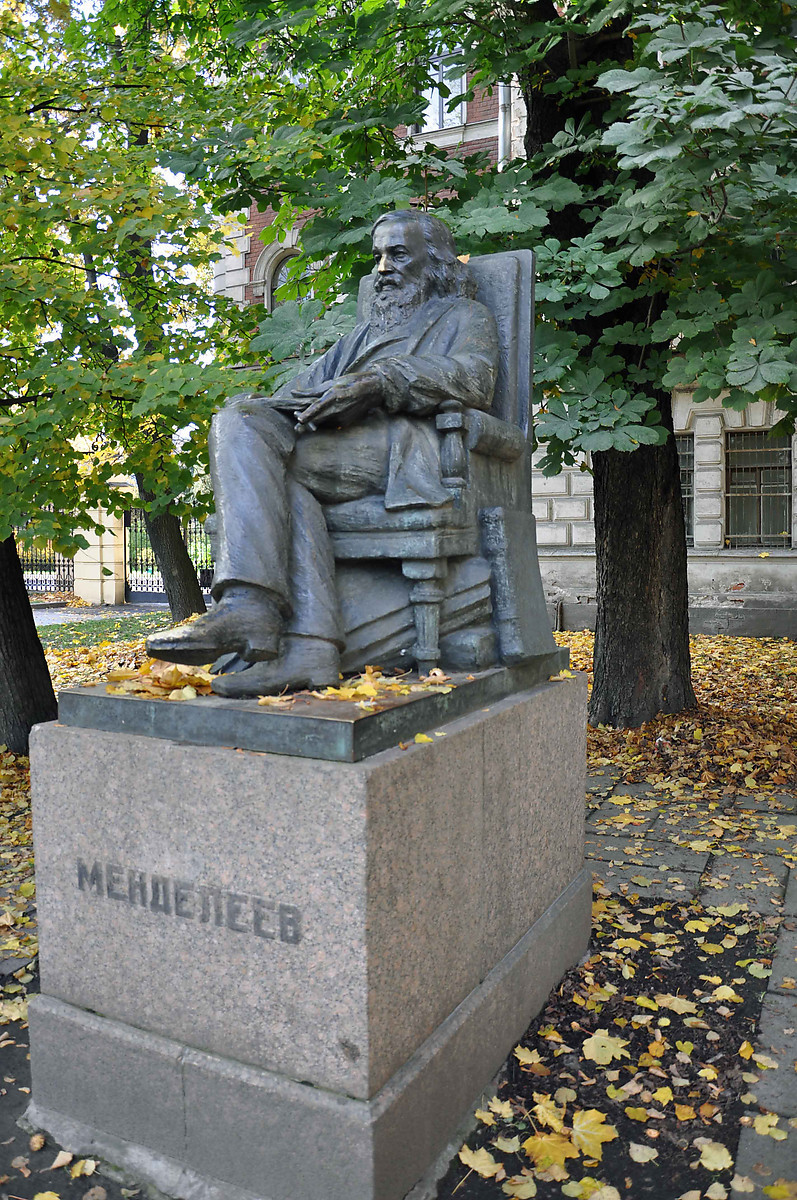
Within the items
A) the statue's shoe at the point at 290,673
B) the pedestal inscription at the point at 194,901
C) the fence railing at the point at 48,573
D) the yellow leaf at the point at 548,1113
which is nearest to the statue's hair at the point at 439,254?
the statue's shoe at the point at 290,673

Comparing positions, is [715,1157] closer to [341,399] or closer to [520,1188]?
[520,1188]

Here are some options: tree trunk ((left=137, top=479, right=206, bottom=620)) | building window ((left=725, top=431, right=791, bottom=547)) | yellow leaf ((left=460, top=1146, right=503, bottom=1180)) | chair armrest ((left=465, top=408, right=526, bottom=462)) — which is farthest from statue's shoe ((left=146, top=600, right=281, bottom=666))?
building window ((left=725, top=431, right=791, bottom=547))

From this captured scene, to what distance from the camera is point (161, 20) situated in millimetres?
8883

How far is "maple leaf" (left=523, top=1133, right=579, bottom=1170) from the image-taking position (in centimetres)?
246

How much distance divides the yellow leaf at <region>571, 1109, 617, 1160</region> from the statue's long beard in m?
2.61

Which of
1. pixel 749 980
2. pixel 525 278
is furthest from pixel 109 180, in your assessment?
pixel 749 980

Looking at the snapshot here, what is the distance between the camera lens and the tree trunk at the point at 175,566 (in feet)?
33.5

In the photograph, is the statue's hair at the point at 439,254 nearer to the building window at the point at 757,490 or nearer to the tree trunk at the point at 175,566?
the tree trunk at the point at 175,566

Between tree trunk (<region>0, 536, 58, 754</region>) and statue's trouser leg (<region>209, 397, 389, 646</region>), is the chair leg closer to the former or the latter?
statue's trouser leg (<region>209, 397, 389, 646</region>)

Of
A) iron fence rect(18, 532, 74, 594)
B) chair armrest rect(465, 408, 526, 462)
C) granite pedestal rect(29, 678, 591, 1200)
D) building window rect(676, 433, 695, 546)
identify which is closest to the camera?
granite pedestal rect(29, 678, 591, 1200)

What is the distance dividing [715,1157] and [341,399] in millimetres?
2333

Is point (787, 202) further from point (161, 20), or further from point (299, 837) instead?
point (161, 20)

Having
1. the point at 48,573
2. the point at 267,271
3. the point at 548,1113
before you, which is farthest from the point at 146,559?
the point at 548,1113

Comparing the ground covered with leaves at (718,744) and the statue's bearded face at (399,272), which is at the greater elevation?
the statue's bearded face at (399,272)
